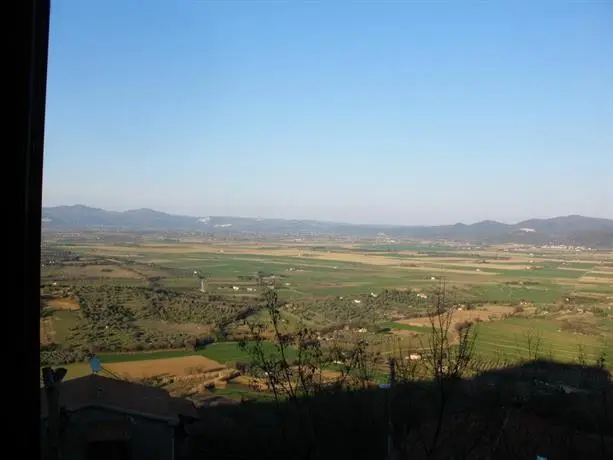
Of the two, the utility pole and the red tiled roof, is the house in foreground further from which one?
the utility pole

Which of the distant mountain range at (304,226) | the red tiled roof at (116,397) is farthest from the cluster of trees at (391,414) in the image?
the distant mountain range at (304,226)

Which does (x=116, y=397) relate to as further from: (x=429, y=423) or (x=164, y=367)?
(x=429, y=423)

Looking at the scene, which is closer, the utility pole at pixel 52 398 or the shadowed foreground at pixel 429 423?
the utility pole at pixel 52 398

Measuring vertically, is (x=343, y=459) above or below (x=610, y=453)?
below

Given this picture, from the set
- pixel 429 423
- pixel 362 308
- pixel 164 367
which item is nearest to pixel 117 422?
pixel 164 367

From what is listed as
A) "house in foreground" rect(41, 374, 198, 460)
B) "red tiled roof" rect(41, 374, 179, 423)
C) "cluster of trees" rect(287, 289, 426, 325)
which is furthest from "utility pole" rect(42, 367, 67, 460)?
"cluster of trees" rect(287, 289, 426, 325)

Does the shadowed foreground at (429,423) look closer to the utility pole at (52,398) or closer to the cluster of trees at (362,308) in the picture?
the utility pole at (52,398)

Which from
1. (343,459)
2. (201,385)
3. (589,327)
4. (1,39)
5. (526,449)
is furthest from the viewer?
(589,327)

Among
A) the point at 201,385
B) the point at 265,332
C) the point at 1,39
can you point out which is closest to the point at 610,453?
the point at 265,332

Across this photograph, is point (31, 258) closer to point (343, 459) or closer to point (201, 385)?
point (343, 459)
